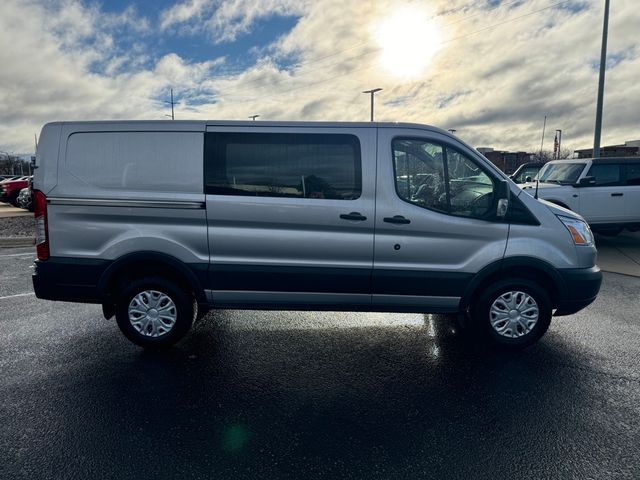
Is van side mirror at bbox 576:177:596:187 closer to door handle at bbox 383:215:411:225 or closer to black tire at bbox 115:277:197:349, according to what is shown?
door handle at bbox 383:215:411:225

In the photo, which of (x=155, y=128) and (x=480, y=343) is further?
(x=480, y=343)

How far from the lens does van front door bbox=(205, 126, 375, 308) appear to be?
3.81 m

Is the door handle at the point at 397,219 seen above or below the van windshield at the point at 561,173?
below

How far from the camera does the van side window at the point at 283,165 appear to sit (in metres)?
3.82

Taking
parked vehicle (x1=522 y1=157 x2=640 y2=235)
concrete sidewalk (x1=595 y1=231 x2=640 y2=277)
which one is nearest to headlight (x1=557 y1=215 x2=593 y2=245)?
concrete sidewalk (x1=595 y1=231 x2=640 y2=277)

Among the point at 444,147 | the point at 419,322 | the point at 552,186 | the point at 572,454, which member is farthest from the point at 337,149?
the point at 552,186

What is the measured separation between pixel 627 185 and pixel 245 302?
376 inches

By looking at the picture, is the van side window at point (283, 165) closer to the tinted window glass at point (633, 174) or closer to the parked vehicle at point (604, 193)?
the parked vehicle at point (604, 193)

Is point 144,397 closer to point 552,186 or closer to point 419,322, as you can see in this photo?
point 419,322

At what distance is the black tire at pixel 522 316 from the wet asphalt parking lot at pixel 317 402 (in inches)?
6.2

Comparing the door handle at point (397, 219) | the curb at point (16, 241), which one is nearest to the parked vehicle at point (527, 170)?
the door handle at point (397, 219)

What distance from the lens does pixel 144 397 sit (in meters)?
3.22

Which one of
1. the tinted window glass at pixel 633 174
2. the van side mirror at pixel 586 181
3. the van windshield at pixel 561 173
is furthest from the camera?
the van windshield at pixel 561 173

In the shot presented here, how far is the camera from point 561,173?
9969 mm
